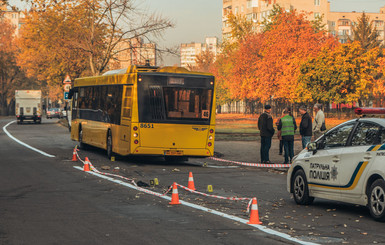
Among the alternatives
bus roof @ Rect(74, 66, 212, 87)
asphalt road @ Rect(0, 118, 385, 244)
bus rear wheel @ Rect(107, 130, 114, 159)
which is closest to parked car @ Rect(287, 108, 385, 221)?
asphalt road @ Rect(0, 118, 385, 244)

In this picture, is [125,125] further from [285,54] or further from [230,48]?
[230,48]

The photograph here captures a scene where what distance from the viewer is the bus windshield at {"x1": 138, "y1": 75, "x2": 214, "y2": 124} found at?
69.0 ft

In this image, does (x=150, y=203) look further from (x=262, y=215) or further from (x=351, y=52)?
(x=351, y=52)

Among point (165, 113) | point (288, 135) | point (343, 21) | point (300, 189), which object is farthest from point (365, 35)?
point (300, 189)

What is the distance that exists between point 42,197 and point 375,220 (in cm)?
620

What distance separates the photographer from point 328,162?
1135cm

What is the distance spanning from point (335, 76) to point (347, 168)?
6127 cm

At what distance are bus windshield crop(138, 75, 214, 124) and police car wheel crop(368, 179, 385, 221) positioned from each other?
11540 millimetres

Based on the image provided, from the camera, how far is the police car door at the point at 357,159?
10289 millimetres

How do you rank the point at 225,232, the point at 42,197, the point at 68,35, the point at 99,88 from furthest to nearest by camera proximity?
the point at 68,35 < the point at 99,88 < the point at 42,197 < the point at 225,232

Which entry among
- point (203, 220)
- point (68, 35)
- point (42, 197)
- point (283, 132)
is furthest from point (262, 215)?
point (68, 35)

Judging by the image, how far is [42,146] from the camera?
3045 centimetres

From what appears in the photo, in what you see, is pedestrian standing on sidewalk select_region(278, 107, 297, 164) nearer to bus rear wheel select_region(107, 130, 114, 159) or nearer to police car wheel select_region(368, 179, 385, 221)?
bus rear wheel select_region(107, 130, 114, 159)

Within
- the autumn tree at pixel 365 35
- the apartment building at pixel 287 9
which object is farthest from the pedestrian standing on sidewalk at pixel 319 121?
the apartment building at pixel 287 9
